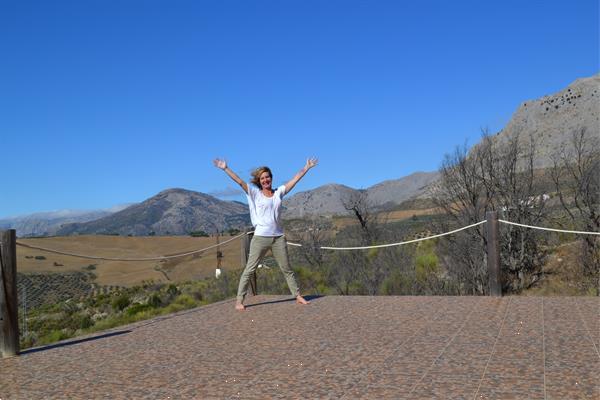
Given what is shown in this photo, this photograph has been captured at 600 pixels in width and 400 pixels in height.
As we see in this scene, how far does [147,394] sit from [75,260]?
46534mm

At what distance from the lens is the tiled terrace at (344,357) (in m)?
5.11

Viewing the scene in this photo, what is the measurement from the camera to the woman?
31.9ft

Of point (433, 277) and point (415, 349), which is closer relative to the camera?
point (415, 349)

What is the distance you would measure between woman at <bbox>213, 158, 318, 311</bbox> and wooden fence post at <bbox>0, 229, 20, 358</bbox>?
3.18 metres

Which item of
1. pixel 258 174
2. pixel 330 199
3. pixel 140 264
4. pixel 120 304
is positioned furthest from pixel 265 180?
pixel 140 264

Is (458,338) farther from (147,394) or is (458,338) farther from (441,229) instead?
(441,229)

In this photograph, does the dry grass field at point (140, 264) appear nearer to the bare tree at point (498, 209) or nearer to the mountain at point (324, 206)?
the mountain at point (324, 206)

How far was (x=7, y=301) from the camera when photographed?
287 inches

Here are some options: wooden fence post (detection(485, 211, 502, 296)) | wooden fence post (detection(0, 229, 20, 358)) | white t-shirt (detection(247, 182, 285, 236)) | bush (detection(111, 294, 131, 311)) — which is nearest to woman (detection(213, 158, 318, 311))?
white t-shirt (detection(247, 182, 285, 236))

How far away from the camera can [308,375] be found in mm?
5590

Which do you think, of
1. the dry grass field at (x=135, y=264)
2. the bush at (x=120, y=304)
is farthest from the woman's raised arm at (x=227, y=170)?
the dry grass field at (x=135, y=264)

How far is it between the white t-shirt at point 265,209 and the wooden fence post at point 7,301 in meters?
3.47

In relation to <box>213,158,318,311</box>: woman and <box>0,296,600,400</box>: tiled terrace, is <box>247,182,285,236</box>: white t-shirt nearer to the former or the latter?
<box>213,158,318,311</box>: woman

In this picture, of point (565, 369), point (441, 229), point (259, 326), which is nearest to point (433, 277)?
point (441, 229)
